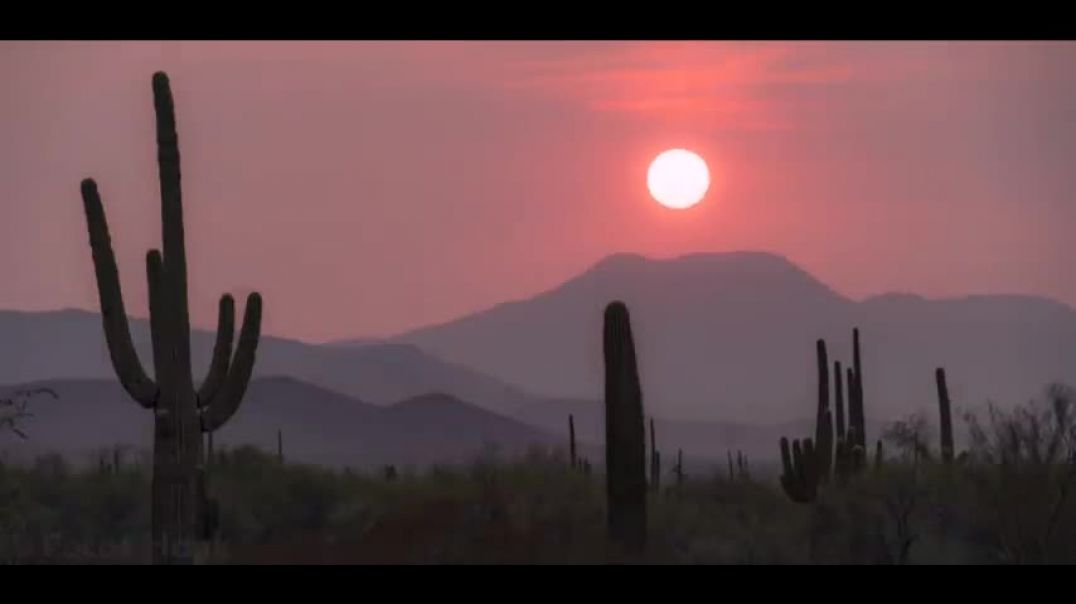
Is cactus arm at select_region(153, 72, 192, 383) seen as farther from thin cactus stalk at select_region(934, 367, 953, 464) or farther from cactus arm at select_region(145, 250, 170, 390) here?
thin cactus stalk at select_region(934, 367, 953, 464)

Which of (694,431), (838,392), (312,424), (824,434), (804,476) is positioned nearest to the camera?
(804,476)

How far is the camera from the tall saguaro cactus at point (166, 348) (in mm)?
21422

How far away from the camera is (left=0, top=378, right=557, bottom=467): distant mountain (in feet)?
336

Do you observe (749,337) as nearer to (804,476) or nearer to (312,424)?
(312,424)

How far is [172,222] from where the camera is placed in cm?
2164

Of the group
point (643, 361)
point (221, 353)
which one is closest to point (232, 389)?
point (221, 353)

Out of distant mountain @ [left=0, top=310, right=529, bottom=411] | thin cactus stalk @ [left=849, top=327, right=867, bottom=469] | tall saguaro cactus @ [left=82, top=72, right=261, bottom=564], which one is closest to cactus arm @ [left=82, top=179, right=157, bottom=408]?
tall saguaro cactus @ [left=82, top=72, right=261, bottom=564]

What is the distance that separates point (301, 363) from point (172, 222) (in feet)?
372

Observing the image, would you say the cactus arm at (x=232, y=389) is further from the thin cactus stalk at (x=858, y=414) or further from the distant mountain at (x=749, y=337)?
the distant mountain at (x=749, y=337)
